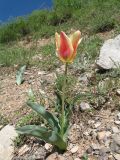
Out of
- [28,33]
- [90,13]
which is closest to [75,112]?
[90,13]

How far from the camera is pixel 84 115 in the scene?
3.68 metres

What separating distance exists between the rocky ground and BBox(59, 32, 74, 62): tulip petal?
0.70m

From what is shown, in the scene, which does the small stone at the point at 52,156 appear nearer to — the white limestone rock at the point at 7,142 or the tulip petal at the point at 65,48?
the white limestone rock at the point at 7,142

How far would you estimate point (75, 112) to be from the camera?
374 centimetres

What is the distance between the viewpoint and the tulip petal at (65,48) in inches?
113

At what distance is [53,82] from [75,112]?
948mm

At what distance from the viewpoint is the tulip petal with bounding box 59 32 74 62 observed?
113 inches

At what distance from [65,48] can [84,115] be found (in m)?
0.97

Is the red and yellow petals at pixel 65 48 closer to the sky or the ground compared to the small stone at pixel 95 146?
closer to the sky

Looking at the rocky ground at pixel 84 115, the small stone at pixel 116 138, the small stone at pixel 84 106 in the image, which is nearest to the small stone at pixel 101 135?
the rocky ground at pixel 84 115

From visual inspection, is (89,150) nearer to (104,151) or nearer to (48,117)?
→ (104,151)

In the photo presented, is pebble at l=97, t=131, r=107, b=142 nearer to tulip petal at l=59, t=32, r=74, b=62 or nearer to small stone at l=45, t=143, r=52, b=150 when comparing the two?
small stone at l=45, t=143, r=52, b=150

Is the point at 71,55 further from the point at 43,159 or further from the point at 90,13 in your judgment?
the point at 90,13

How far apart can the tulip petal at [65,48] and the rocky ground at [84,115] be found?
2.29 feet
